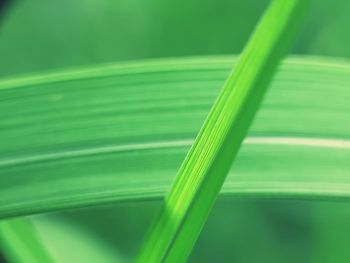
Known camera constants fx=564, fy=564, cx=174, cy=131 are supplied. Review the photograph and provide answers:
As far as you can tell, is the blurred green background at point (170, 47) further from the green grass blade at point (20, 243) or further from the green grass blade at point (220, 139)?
the green grass blade at point (220, 139)

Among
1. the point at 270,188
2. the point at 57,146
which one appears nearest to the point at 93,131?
the point at 57,146

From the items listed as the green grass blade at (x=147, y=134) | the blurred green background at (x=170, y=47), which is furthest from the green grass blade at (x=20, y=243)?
the blurred green background at (x=170, y=47)

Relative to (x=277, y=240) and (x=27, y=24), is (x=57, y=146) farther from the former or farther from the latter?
(x=27, y=24)

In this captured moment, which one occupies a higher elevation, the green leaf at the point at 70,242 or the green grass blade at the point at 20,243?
the green leaf at the point at 70,242

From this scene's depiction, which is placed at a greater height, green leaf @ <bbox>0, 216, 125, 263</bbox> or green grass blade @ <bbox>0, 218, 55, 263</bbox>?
green leaf @ <bbox>0, 216, 125, 263</bbox>

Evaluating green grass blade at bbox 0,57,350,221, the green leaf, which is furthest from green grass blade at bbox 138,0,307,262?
the green leaf

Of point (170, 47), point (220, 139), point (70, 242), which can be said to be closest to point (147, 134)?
point (220, 139)

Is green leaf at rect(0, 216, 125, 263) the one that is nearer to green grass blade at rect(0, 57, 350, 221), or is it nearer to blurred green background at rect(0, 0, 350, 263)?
blurred green background at rect(0, 0, 350, 263)
